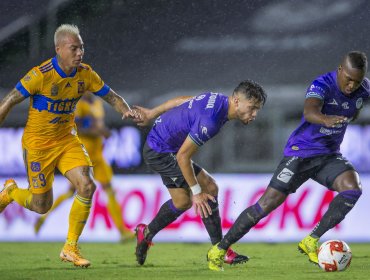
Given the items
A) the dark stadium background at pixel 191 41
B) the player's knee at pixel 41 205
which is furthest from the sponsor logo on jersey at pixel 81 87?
the dark stadium background at pixel 191 41

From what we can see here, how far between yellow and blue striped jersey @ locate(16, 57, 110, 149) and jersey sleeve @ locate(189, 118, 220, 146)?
1247 millimetres

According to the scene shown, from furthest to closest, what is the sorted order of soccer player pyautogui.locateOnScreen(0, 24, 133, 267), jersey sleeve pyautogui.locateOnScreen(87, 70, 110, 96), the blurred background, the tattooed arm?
the blurred background → the tattooed arm → jersey sleeve pyautogui.locateOnScreen(87, 70, 110, 96) → soccer player pyautogui.locateOnScreen(0, 24, 133, 267)

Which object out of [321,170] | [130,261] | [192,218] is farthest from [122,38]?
[321,170]

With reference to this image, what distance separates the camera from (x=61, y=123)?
8.16 meters

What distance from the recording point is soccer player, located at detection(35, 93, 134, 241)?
35.0 ft

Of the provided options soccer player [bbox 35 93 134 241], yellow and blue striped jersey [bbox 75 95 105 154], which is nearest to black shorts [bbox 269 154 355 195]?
soccer player [bbox 35 93 134 241]

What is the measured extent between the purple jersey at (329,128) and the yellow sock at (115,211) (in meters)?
3.32

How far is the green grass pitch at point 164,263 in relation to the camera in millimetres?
7484

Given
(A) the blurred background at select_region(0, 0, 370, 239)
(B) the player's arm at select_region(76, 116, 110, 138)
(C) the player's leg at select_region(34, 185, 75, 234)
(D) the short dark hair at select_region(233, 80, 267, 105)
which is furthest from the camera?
(A) the blurred background at select_region(0, 0, 370, 239)

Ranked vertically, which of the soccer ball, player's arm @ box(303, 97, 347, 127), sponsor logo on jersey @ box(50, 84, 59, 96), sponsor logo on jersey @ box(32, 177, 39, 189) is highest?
sponsor logo on jersey @ box(50, 84, 59, 96)

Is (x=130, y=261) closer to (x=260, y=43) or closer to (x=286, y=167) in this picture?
(x=286, y=167)

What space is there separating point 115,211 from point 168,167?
113 inches

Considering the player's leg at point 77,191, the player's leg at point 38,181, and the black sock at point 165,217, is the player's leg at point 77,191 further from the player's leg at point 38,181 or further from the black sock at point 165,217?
the black sock at point 165,217

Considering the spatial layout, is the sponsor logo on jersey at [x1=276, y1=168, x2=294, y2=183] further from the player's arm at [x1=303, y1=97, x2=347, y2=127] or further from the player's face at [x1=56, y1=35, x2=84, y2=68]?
the player's face at [x1=56, y1=35, x2=84, y2=68]
